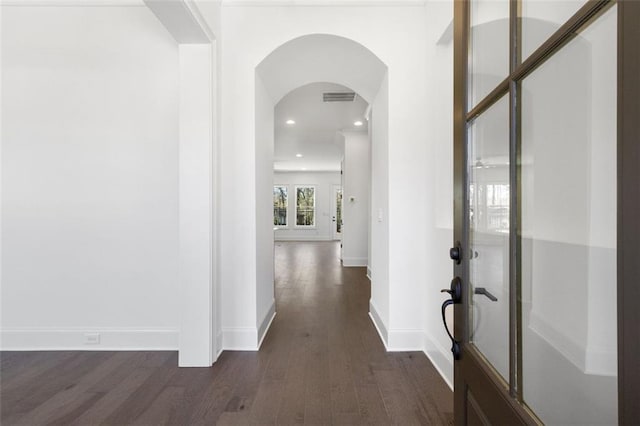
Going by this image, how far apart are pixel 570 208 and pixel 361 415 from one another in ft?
5.01

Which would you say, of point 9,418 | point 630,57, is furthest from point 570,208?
point 9,418

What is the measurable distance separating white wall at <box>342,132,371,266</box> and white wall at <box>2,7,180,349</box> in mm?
4006

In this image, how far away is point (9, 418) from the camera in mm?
1646

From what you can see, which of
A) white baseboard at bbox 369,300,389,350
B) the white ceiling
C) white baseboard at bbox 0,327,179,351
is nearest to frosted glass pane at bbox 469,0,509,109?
white baseboard at bbox 369,300,389,350

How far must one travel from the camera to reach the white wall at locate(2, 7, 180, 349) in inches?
94.2

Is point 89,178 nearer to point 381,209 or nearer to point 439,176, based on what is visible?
point 381,209

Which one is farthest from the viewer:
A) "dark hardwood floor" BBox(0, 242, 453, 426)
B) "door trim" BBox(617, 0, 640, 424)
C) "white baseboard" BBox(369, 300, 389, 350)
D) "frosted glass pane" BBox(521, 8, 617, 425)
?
"white baseboard" BBox(369, 300, 389, 350)

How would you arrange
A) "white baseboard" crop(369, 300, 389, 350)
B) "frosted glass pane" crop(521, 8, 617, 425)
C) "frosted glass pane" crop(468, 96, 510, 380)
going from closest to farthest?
"frosted glass pane" crop(521, 8, 617, 425) → "frosted glass pane" crop(468, 96, 510, 380) → "white baseboard" crop(369, 300, 389, 350)

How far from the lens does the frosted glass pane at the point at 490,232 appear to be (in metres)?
0.84

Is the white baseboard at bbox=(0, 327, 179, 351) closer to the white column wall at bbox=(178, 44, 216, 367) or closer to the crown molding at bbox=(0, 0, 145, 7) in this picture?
the white column wall at bbox=(178, 44, 216, 367)

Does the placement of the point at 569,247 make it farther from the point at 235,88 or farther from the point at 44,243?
the point at 44,243

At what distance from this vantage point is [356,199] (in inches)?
239

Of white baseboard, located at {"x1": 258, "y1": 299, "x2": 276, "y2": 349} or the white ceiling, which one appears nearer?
A: white baseboard, located at {"x1": 258, "y1": 299, "x2": 276, "y2": 349}

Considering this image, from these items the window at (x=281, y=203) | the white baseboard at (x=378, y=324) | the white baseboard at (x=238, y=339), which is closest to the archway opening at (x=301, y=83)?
the white baseboard at (x=238, y=339)
